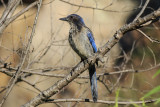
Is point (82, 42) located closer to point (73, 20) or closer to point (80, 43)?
point (80, 43)

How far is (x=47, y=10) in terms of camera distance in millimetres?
6602

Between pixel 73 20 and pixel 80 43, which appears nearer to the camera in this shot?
pixel 80 43

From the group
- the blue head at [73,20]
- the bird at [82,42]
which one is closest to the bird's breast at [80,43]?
the bird at [82,42]

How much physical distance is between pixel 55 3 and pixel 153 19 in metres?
2.81

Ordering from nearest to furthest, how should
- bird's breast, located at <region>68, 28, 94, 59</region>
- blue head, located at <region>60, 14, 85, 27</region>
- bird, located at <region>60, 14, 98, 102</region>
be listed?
bird, located at <region>60, 14, 98, 102</region>, bird's breast, located at <region>68, 28, 94, 59</region>, blue head, located at <region>60, 14, 85, 27</region>

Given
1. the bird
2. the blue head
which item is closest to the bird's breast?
the bird

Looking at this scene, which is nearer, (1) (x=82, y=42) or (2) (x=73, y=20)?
(1) (x=82, y=42)

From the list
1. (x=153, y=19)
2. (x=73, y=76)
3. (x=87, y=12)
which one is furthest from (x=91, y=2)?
(x=153, y=19)

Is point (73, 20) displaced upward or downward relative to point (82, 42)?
upward

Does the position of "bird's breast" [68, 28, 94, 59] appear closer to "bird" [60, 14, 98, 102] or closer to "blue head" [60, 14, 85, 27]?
"bird" [60, 14, 98, 102]

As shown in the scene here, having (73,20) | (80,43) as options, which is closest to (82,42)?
(80,43)

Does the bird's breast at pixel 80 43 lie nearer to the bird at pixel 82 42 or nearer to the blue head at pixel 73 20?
the bird at pixel 82 42

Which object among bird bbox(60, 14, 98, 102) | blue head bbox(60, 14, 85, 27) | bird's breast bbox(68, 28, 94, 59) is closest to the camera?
bird bbox(60, 14, 98, 102)

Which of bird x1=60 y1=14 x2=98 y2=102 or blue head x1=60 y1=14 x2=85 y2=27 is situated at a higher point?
blue head x1=60 y1=14 x2=85 y2=27
